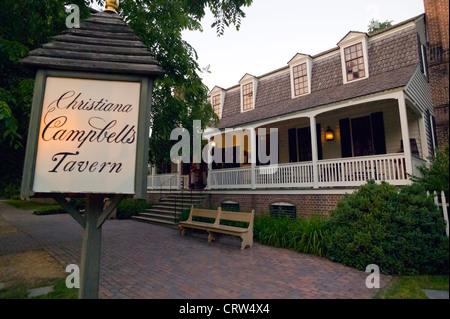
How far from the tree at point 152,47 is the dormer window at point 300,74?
5.76 m

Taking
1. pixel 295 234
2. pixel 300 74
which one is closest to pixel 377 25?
pixel 300 74

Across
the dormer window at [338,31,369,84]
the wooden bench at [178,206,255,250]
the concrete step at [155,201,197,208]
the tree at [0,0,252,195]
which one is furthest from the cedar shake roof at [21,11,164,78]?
the dormer window at [338,31,369,84]

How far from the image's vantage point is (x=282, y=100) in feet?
44.4

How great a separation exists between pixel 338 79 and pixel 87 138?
11247mm

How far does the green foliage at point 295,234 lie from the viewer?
22.4 feet

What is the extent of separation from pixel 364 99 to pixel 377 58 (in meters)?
3.02

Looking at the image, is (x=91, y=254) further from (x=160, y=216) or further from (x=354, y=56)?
(x=354, y=56)

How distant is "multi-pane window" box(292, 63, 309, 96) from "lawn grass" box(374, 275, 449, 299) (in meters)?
9.50

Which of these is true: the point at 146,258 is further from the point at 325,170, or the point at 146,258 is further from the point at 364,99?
the point at 364,99

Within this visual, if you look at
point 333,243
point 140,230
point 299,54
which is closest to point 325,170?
point 333,243

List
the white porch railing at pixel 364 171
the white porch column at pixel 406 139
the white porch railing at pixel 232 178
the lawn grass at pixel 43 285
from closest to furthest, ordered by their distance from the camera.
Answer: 1. the lawn grass at pixel 43 285
2. the white porch column at pixel 406 139
3. the white porch railing at pixel 364 171
4. the white porch railing at pixel 232 178

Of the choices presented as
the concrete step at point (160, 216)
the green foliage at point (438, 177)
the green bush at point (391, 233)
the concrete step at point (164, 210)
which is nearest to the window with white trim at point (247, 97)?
the concrete step at point (164, 210)

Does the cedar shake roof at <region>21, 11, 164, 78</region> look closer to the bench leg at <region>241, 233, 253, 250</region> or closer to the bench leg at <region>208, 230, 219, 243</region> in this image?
the bench leg at <region>241, 233, 253, 250</region>

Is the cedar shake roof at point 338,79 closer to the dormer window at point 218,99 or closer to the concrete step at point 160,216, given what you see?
the dormer window at point 218,99
